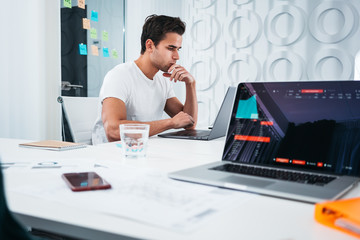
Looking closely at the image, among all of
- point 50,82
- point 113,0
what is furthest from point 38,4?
point 113,0

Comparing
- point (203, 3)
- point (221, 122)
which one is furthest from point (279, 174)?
point (203, 3)

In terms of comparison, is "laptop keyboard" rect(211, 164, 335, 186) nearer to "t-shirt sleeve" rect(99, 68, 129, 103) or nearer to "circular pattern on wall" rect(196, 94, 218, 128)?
"t-shirt sleeve" rect(99, 68, 129, 103)

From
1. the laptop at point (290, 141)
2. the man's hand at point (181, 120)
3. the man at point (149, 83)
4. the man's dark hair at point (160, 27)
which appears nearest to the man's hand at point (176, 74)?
the man at point (149, 83)

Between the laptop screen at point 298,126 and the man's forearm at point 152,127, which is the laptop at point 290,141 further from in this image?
the man's forearm at point 152,127

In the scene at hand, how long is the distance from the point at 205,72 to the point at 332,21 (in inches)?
51.8

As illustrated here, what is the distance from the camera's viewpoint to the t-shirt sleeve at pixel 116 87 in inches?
72.1

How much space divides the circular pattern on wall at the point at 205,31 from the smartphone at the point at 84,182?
2948 millimetres

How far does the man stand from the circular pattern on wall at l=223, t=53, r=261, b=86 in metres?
1.26

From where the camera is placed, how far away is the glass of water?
102 cm

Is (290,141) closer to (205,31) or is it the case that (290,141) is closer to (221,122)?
(221,122)

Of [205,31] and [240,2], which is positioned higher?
[240,2]

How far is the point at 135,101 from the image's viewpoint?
1.98 meters

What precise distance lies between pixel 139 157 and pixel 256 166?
1.24 ft

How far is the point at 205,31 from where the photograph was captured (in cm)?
353
